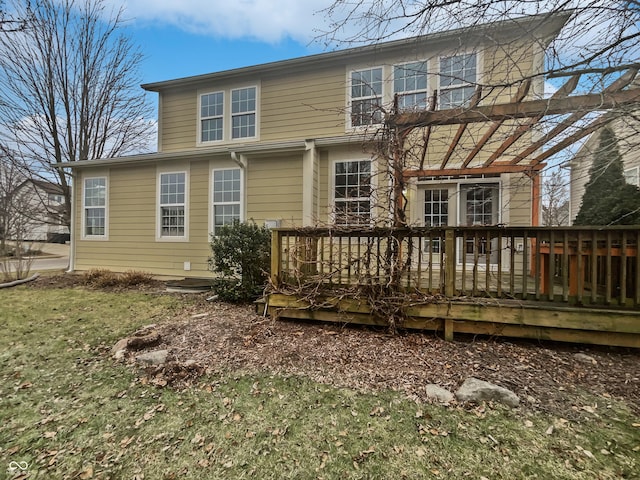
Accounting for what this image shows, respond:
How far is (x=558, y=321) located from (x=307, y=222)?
505 cm

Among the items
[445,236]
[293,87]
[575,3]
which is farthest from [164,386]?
[293,87]

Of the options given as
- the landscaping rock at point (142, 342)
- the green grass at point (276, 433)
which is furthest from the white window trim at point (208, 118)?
the green grass at point (276, 433)

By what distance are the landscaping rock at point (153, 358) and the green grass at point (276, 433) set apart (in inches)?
7.2

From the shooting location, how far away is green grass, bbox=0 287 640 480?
6.28ft

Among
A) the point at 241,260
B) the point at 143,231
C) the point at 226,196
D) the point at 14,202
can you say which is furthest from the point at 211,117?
the point at 14,202

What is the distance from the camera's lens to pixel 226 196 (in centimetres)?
814

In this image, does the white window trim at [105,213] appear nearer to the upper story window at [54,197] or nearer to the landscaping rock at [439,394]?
the upper story window at [54,197]

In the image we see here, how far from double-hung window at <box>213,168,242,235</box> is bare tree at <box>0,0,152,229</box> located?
890cm

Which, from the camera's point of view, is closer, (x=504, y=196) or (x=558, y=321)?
(x=558, y=321)

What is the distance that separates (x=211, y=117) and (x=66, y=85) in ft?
26.9

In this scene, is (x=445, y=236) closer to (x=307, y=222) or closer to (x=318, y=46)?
(x=318, y=46)

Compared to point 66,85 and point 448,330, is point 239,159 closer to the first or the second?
point 448,330

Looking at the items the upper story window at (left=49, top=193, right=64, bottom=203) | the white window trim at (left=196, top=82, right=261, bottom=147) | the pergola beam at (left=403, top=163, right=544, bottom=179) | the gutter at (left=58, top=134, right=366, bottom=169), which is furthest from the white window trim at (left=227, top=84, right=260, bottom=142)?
the upper story window at (left=49, top=193, right=64, bottom=203)

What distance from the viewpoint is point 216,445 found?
2.13 meters
